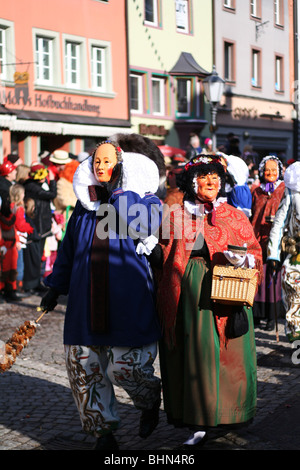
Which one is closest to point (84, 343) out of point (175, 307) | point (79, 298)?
point (79, 298)

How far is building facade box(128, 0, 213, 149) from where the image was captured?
2573 cm

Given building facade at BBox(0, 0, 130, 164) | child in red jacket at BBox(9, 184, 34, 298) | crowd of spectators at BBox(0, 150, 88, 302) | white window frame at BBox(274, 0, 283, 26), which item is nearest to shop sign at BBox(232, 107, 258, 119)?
white window frame at BBox(274, 0, 283, 26)

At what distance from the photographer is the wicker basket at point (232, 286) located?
439cm

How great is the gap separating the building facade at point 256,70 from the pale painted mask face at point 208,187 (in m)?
24.4

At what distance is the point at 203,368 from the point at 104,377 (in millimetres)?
566

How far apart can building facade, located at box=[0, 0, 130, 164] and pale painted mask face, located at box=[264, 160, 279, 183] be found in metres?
13.3

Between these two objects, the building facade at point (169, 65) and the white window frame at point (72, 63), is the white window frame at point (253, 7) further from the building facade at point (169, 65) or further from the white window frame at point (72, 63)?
the white window frame at point (72, 63)

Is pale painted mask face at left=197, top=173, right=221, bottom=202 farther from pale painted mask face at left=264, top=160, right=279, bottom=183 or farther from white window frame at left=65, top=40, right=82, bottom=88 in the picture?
white window frame at left=65, top=40, right=82, bottom=88

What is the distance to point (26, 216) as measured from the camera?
11.4m

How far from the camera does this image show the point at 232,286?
439cm

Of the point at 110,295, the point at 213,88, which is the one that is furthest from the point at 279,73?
the point at 110,295

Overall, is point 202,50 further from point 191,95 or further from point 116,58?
point 116,58

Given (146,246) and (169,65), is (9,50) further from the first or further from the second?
(146,246)

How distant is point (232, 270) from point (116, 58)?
21231mm
